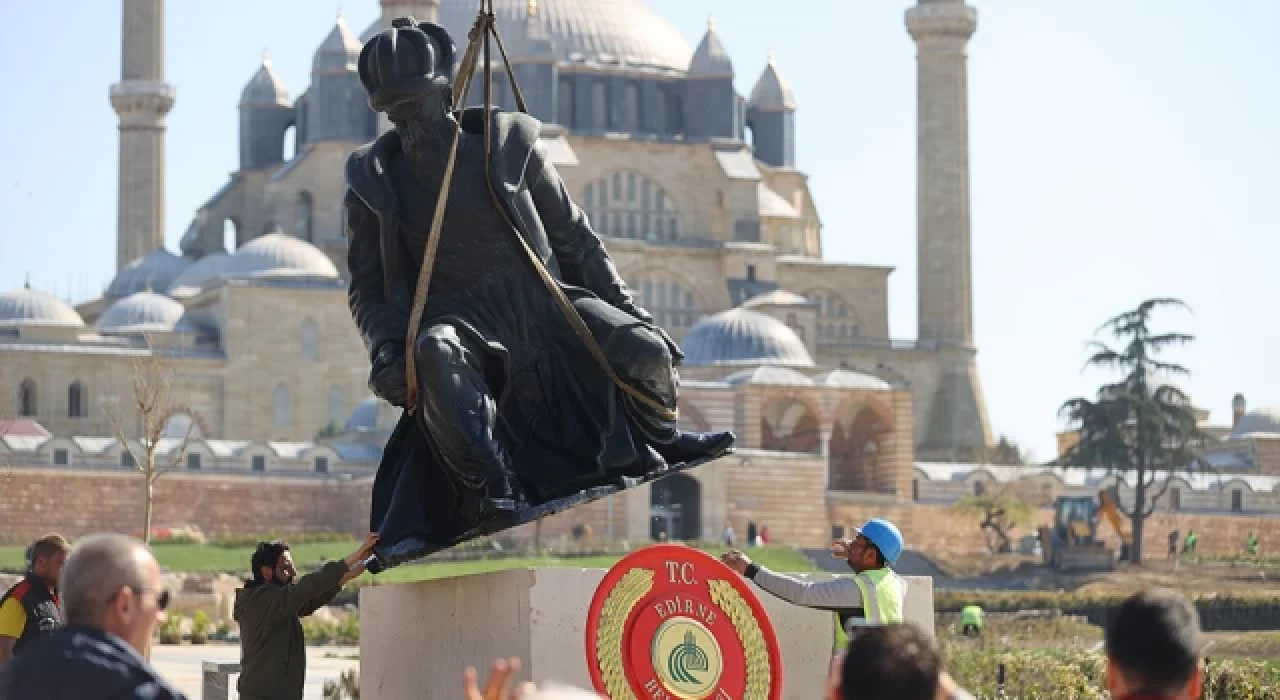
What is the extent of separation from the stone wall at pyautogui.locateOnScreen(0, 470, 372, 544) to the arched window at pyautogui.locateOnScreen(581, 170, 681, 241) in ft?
60.2

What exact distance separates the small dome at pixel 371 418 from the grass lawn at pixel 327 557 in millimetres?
9470

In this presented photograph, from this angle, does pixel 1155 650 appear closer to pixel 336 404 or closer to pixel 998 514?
pixel 998 514

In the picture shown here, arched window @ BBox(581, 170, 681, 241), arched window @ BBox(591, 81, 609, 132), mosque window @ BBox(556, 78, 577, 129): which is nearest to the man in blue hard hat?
arched window @ BBox(581, 170, 681, 241)

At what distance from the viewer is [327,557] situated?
121ft

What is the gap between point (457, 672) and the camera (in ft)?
24.6

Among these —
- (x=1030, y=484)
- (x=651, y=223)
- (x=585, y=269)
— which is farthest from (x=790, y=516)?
(x=585, y=269)

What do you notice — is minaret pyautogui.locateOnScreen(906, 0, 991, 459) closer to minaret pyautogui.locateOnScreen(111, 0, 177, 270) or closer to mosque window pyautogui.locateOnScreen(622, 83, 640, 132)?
mosque window pyautogui.locateOnScreen(622, 83, 640, 132)

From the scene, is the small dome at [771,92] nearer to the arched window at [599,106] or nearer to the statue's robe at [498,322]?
the arched window at [599,106]

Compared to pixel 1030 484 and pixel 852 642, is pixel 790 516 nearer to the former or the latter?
pixel 1030 484

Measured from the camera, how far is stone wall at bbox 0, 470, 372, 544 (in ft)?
154

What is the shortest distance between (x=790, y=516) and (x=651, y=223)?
59.6ft

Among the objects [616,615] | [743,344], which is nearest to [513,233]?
[616,615]

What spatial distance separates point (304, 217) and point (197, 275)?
3.48 meters

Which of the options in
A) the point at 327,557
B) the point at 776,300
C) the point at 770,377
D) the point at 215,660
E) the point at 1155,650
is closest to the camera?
the point at 1155,650
